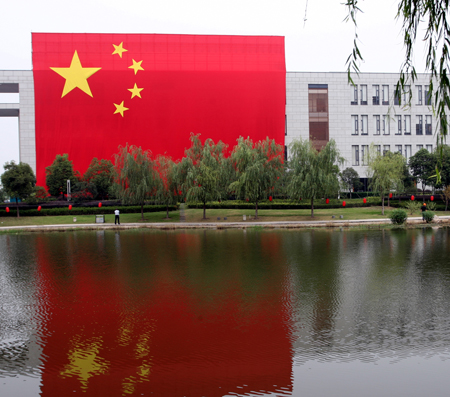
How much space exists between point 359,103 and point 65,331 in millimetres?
56140

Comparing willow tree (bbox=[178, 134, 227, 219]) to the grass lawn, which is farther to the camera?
the grass lawn

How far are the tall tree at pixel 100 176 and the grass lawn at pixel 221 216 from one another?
537 cm

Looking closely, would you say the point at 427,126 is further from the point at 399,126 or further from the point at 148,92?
the point at 148,92

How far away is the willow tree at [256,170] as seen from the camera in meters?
32.7

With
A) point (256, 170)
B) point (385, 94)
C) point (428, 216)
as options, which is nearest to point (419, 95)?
point (385, 94)

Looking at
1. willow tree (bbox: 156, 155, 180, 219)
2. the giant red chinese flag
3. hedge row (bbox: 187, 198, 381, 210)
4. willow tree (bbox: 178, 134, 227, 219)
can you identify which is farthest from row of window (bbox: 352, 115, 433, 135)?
willow tree (bbox: 156, 155, 180, 219)

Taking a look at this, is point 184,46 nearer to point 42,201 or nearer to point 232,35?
point 232,35

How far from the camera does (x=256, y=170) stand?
32.6 m

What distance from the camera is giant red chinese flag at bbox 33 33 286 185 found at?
48.2m

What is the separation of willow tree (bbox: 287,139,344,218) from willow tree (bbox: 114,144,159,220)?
451 inches

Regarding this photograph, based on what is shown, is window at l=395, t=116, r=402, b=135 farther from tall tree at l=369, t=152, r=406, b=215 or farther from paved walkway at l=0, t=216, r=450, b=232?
paved walkway at l=0, t=216, r=450, b=232

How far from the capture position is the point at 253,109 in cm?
5019

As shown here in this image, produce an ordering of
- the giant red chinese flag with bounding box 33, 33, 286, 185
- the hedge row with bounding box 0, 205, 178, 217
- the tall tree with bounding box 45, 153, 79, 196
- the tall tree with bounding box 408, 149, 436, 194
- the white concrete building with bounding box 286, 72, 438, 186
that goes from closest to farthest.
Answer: the hedge row with bounding box 0, 205, 178, 217 → the tall tree with bounding box 45, 153, 79, 196 → the tall tree with bounding box 408, 149, 436, 194 → the giant red chinese flag with bounding box 33, 33, 286, 185 → the white concrete building with bounding box 286, 72, 438, 186

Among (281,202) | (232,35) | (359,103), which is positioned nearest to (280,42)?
(232,35)
